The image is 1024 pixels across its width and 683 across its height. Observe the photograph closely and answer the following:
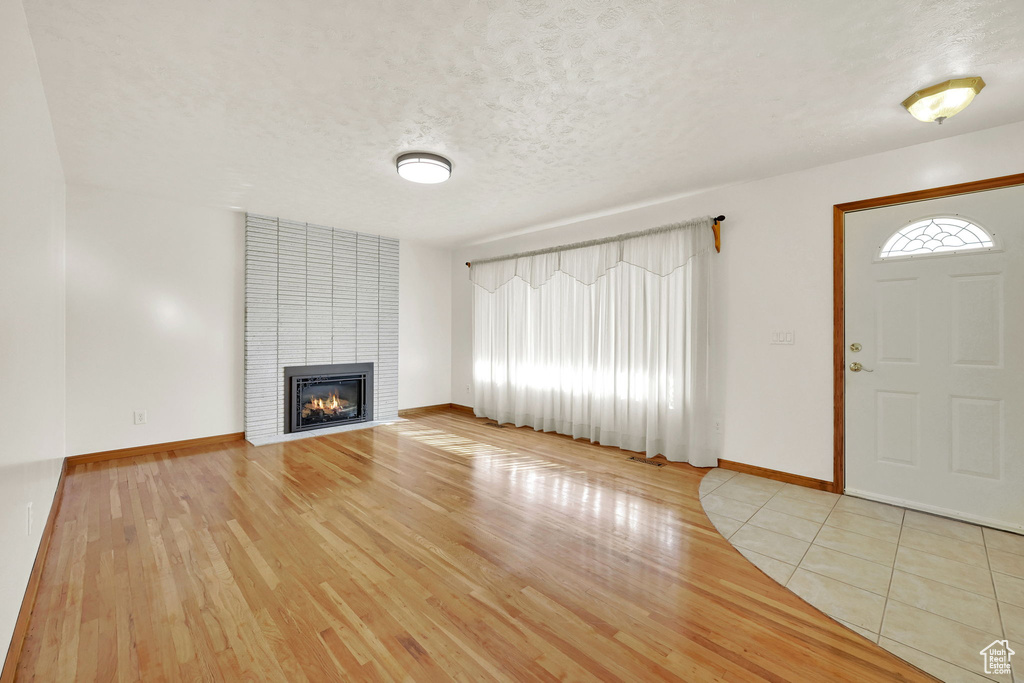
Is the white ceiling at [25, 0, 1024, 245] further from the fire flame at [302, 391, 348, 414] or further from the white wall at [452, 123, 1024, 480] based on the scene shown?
the fire flame at [302, 391, 348, 414]

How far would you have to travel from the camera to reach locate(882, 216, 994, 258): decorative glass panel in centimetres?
281

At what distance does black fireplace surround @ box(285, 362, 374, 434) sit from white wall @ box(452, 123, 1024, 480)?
14.4 feet

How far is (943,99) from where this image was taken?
2312 millimetres

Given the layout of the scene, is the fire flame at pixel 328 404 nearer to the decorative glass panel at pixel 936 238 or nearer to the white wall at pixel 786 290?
the white wall at pixel 786 290

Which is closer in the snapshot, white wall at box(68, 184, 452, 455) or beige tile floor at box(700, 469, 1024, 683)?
beige tile floor at box(700, 469, 1024, 683)

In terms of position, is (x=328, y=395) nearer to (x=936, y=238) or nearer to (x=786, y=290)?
(x=786, y=290)

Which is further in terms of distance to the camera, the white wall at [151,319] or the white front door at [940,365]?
the white wall at [151,319]

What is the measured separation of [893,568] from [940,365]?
1558 mm

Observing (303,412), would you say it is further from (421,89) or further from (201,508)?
(421,89)

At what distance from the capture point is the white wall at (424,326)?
6352 mm

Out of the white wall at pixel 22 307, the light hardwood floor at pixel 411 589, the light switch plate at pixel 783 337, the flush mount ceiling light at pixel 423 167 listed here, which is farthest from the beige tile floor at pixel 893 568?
the white wall at pixel 22 307

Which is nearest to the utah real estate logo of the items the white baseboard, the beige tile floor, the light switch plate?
the beige tile floor

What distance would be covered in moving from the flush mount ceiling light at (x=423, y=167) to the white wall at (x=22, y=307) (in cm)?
189

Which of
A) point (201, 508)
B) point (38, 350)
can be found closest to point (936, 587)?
point (201, 508)
